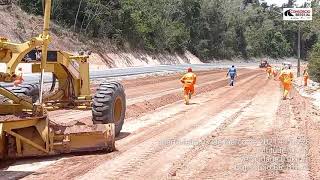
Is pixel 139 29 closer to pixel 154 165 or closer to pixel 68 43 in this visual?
pixel 68 43

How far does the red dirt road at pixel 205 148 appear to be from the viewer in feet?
26.6

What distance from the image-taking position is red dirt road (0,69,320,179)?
810 cm

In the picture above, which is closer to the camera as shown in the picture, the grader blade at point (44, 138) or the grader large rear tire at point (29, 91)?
the grader blade at point (44, 138)

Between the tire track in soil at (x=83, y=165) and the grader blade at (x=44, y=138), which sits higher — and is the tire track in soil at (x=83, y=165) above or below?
below

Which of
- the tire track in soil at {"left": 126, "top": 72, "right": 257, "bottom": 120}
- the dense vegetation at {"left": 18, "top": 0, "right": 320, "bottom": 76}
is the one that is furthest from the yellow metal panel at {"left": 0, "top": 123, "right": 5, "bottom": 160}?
the dense vegetation at {"left": 18, "top": 0, "right": 320, "bottom": 76}

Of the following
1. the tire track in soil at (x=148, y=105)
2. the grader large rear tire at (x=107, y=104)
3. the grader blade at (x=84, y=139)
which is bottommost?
the tire track in soil at (x=148, y=105)

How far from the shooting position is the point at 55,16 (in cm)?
5028

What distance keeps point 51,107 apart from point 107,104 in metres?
1.48

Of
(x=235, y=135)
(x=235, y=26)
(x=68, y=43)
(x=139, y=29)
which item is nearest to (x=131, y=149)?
(x=235, y=135)

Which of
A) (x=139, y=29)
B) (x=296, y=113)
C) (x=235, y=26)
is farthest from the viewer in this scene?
(x=235, y=26)

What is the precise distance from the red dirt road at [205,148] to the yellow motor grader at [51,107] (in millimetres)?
342

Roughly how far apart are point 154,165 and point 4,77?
9.23 ft

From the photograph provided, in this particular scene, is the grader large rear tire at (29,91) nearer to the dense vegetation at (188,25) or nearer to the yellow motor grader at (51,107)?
the yellow motor grader at (51,107)

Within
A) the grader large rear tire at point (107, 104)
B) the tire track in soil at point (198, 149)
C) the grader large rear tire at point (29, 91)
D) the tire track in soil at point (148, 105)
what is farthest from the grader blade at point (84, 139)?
the tire track in soil at point (148, 105)
